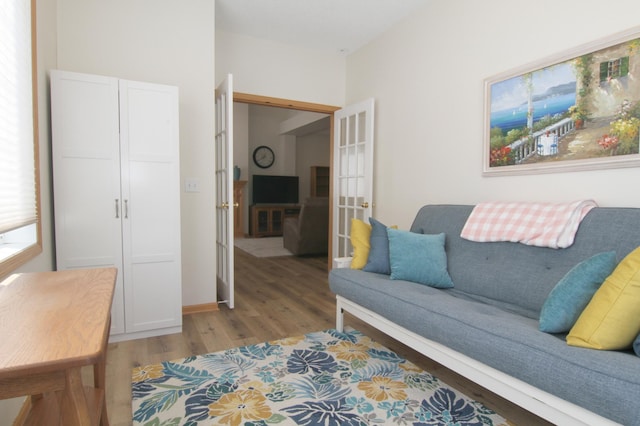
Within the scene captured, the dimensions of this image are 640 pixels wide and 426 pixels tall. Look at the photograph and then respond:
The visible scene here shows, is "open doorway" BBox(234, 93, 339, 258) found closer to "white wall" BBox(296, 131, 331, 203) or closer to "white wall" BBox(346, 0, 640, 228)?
"white wall" BBox(296, 131, 331, 203)

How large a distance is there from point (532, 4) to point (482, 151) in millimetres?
953

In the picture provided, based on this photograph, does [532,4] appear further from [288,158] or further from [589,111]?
[288,158]

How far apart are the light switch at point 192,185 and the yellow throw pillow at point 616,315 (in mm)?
2695

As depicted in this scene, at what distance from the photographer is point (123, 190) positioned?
245 cm

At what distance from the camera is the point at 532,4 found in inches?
89.4

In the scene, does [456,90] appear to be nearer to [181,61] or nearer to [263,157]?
[181,61]

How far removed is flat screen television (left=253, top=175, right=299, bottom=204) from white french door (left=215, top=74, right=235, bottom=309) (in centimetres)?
493

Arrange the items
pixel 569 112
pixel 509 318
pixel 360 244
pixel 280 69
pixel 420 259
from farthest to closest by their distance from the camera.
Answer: pixel 280 69 < pixel 360 244 < pixel 420 259 < pixel 569 112 < pixel 509 318

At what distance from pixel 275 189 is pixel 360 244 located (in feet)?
20.2

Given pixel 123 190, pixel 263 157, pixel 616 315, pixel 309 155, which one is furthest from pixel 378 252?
pixel 309 155

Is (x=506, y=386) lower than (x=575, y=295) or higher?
lower

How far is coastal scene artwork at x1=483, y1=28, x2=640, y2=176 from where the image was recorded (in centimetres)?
186

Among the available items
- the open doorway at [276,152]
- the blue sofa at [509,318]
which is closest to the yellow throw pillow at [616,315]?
the blue sofa at [509,318]

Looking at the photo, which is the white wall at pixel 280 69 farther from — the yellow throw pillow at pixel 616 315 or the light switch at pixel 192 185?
the yellow throw pillow at pixel 616 315
